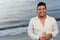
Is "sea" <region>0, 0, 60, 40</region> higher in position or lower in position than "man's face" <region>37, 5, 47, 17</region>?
lower

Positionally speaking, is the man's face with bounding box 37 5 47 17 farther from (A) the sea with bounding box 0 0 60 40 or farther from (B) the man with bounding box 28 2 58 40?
(A) the sea with bounding box 0 0 60 40

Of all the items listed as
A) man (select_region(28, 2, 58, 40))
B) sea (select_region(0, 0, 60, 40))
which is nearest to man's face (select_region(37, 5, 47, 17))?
man (select_region(28, 2, 58, 40))

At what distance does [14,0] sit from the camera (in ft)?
9.17

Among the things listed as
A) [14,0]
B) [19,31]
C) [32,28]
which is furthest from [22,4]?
[32,28]

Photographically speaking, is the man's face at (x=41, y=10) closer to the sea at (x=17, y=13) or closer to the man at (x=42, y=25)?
the man at (x=42, y=25)

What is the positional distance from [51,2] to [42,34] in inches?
68.0

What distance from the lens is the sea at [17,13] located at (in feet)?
9.13

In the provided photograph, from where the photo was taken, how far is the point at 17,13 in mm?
2832

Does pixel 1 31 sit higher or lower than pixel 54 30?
lower

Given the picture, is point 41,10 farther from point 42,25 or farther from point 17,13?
point 17,13

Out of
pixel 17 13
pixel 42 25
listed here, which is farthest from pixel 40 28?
pixel 17 13

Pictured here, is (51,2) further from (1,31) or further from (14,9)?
(1,31)

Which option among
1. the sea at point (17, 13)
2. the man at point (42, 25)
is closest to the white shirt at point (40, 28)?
the man at point (42, 25)

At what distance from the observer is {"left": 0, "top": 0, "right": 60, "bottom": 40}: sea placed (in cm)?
278
